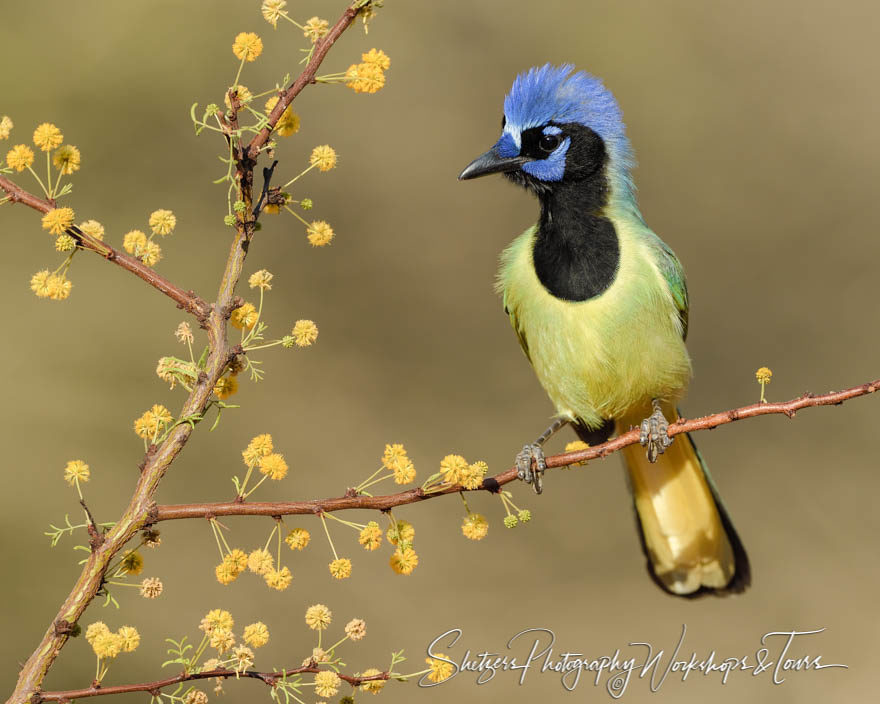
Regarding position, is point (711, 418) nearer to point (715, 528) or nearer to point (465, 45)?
point (715, 528)

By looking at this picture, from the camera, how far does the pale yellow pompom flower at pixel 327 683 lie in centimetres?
194

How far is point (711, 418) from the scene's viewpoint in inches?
98.0

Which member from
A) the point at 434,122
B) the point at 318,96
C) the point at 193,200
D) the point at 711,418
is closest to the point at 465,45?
the point at 434,122

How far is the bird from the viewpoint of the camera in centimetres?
397

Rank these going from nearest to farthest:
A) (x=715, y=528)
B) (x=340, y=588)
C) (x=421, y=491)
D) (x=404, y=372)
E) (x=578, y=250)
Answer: (x=421, y=491) < (x=578, y=250) < (x=715, y=528) < (x=340, y=588) < (x=404, y=372)

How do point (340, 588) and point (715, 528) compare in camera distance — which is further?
point (340, 588)

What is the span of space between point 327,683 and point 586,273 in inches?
102

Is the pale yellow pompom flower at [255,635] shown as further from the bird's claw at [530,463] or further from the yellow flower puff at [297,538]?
the bird's claw at [530,463]

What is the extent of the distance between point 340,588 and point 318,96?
144 inches

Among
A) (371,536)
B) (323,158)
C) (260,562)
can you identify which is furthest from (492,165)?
(260,562)

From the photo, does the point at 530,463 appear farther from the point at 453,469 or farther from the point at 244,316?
the point at 244,316

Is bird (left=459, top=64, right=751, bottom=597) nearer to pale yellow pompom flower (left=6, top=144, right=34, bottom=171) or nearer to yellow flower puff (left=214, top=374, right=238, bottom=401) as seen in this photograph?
yellow flower puff (left=214, top=374, right=238, bottom=401)

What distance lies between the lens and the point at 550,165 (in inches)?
162

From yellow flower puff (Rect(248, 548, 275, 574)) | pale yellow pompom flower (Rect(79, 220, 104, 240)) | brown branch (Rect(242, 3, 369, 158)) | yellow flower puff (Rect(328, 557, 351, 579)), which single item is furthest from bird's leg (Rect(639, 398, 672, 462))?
pale yellow pompom flower (Rect(79, 220, 104, 240))
